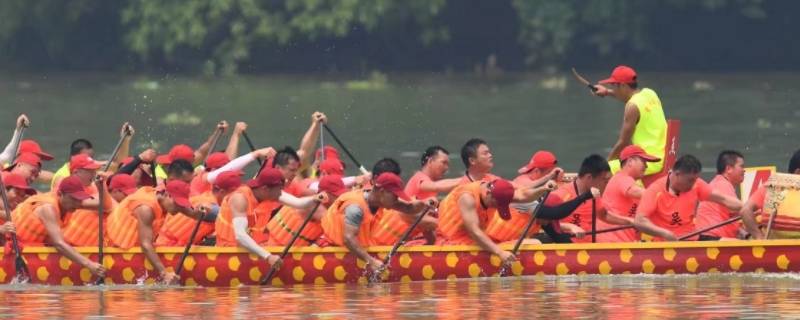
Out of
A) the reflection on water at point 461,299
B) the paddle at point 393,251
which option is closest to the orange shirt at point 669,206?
the reflection on water at point 461,299

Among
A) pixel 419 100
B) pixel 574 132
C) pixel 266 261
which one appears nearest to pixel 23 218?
pixel 266 261

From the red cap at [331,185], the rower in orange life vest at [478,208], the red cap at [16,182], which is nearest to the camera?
the rower in orange life vest at [478,208]

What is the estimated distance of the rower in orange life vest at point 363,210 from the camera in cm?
2241

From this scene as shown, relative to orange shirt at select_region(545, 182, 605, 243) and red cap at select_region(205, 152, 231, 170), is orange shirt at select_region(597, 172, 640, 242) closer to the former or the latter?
orange shirt at select_region(545, 182, 605, 243)

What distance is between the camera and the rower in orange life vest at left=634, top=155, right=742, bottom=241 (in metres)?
23.0

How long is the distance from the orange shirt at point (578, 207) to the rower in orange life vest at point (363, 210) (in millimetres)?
1173

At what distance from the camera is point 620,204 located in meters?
23.6

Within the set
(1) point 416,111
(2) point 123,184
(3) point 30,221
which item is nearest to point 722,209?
(2) point 123,184

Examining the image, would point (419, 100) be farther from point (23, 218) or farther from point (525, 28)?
point (23, 218)

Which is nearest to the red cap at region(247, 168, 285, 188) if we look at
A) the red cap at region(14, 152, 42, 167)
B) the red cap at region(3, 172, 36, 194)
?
the red cap at region(3, 172, 36, 194)

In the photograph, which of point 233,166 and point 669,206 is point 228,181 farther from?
point 669,206

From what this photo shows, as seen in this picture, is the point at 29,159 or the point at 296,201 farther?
the point at 29,159

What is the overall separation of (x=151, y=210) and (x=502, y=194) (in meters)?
3.04

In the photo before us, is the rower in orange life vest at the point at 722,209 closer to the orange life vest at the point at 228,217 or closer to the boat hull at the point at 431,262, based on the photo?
the boat hull at the point at 431,262
